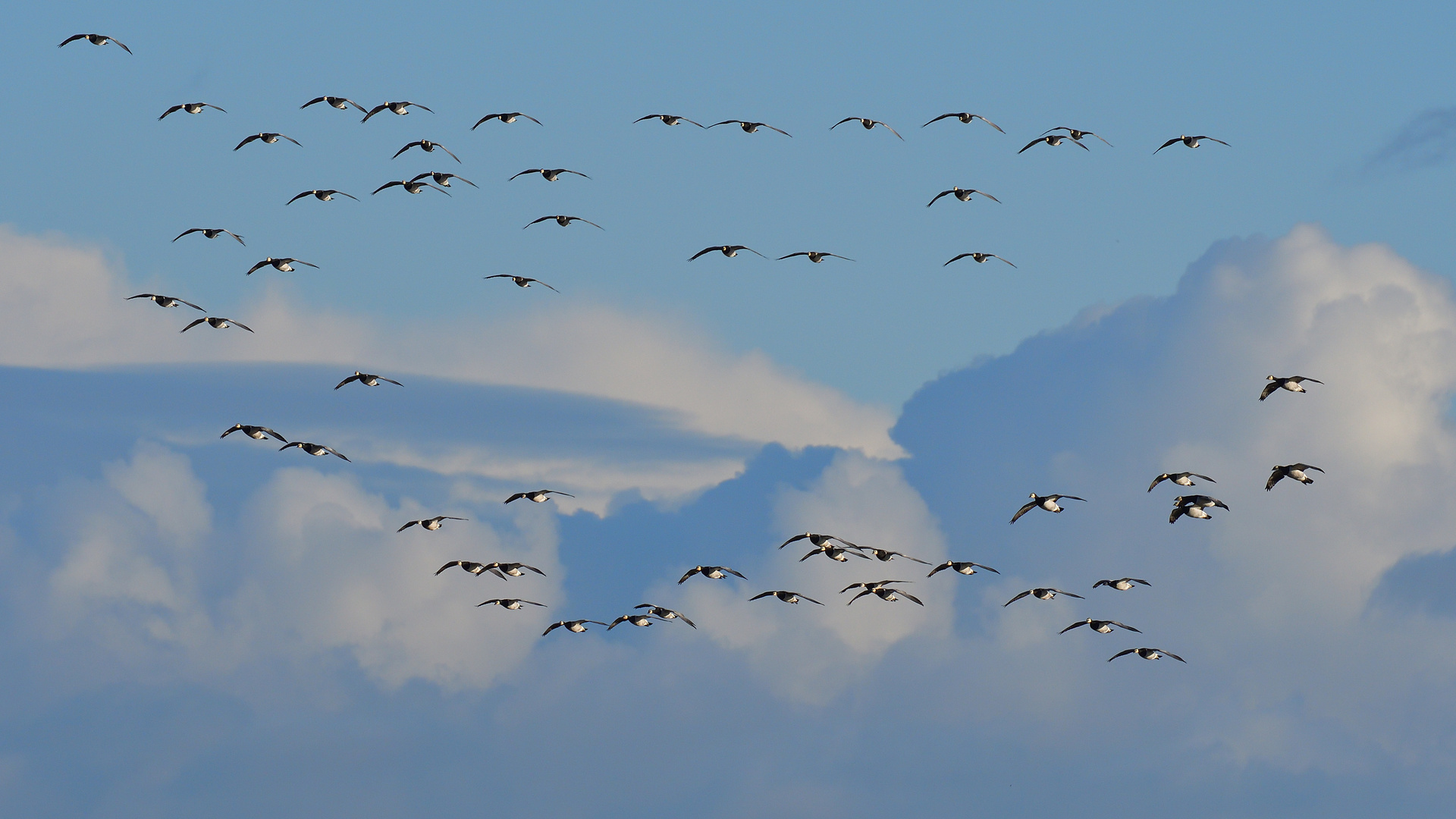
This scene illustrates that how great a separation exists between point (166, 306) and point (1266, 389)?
198ft

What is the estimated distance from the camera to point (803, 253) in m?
93.9

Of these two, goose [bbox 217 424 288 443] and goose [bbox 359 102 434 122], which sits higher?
goose [bbox 359 102 434 122]

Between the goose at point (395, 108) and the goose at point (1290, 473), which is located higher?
the goose at point (395, 108)

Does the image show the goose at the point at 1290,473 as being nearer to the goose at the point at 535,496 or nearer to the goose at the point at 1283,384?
the goose at the point at 1283,384

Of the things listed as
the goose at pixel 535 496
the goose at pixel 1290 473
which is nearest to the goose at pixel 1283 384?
the goose at pixel 1290 473

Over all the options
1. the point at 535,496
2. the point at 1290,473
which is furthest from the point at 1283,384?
the point at 535,496

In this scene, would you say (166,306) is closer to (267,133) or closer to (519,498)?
(267,133)

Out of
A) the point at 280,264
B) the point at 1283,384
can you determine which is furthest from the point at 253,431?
the point at 1283,384

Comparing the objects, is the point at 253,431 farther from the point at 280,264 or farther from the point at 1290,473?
the point at 1290,473

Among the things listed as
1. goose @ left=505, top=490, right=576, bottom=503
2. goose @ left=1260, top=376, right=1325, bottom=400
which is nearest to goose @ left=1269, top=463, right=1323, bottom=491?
goose @ left=1260, top=376, right=1325, bottom=400

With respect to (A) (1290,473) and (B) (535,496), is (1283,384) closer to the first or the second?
(A) (1290,473)

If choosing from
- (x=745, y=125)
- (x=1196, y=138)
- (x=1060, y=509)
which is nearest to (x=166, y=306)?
(x=745, y=125)

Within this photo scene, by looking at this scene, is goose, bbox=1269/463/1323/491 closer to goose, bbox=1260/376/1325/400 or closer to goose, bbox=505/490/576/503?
goose, bbox=1260/376/1325/400

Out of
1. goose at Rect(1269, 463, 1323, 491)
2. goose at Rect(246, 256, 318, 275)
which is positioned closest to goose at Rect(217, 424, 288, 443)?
goose at Rect(246, 256, 318, 275)
